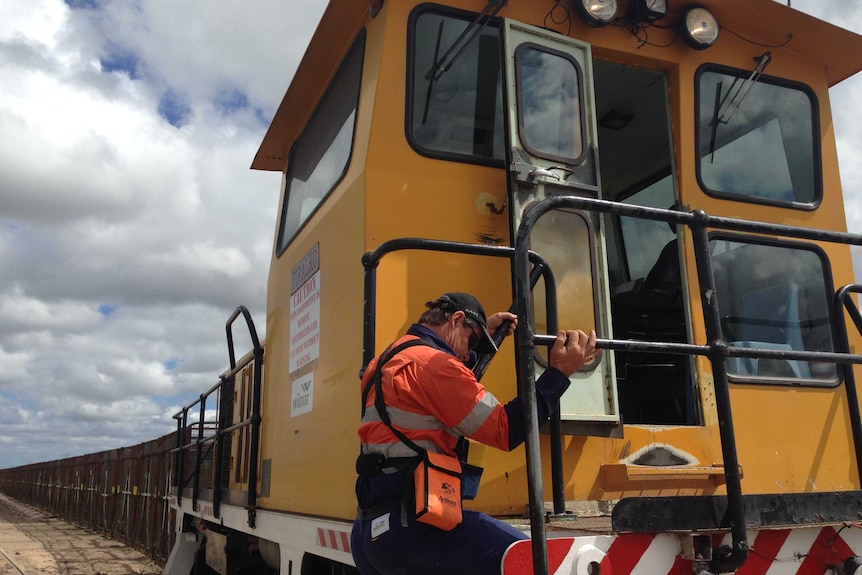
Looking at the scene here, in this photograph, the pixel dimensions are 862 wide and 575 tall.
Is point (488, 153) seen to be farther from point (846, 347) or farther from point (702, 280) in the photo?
point (846, 347)

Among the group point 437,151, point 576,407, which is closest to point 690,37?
point 437,151

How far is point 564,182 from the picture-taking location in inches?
124

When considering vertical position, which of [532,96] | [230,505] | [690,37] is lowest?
[230,505]

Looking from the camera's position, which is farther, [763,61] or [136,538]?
[136,538]

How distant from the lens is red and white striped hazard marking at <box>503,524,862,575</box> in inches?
81.0

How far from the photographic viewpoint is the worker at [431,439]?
2.14 metres

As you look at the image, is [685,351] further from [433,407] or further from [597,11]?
[597,11]

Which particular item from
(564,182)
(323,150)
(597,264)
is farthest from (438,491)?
(323,150)

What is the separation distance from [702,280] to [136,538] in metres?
16.3

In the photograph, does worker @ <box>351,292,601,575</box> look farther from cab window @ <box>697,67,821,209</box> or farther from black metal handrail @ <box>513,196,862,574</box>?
cab window @ <box>697,67,821,209</box>

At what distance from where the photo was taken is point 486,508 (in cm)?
286

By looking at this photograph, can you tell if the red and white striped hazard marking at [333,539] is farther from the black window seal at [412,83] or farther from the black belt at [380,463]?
the black window seal at [412,83]

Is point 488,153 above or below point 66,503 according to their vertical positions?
above

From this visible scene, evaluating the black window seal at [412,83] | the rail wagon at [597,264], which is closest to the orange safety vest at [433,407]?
the rail wagon at [597,264]
